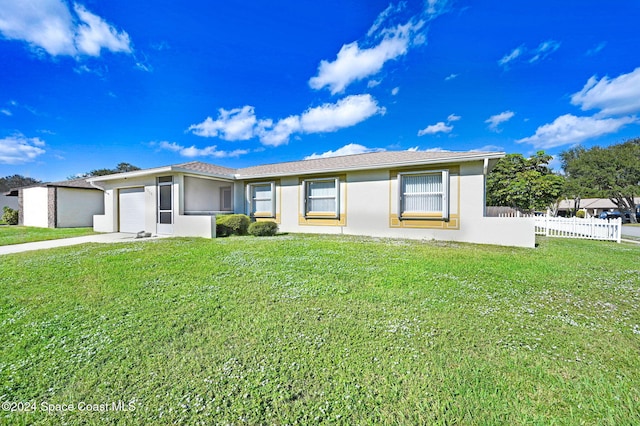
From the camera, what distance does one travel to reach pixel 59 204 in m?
17.2

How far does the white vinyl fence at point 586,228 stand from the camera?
410 inches

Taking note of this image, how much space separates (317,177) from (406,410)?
10142 mm

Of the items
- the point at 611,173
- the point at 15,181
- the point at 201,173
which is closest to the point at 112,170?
the point at 15,181

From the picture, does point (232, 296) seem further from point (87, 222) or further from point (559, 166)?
point (559, 166)

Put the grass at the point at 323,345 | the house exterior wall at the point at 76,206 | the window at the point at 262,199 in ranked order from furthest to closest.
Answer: the house exterior wall at the point at 76,206 < the window at the point at 262,199 < the grass at the point at 323,345

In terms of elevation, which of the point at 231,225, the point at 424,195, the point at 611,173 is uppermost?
the point at 611,173

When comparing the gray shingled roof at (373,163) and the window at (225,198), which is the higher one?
the gray shingled roof at (373,163)

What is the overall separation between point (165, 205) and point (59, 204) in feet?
37.5

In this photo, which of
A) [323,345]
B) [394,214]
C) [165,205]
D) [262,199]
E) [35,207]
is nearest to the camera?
[323,345]

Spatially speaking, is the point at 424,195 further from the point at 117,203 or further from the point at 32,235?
the point at 32,235

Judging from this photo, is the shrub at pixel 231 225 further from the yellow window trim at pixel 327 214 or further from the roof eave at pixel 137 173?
the roof eave at pixel 137 173

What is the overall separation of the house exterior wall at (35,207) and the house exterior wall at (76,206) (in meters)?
0.93

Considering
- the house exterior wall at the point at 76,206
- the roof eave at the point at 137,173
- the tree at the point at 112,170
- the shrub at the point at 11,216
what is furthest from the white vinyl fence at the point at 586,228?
the tree at the point at 112,170

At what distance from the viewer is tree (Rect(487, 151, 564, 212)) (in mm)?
21875
